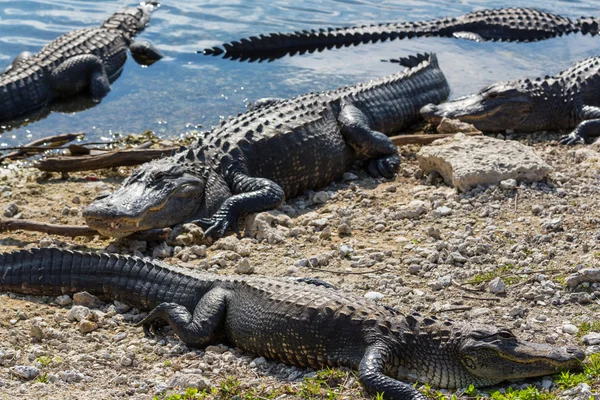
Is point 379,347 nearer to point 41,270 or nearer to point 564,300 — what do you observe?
point 564,300

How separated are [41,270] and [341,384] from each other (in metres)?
2.28

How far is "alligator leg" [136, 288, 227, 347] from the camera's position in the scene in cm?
521

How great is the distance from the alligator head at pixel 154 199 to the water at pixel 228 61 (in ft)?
9.38

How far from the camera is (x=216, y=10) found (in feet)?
53.9

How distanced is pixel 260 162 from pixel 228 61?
579cm

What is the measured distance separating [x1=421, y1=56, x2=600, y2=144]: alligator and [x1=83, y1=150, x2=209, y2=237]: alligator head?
11.0 feet

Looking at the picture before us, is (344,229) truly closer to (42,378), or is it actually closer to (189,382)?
(189,382)

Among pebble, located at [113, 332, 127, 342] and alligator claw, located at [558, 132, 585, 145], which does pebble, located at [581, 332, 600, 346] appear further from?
alligator claw, located at [558, 132, 585, 145]

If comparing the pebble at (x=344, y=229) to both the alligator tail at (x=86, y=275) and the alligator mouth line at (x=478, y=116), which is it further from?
the alligator mouth line at (x=478, y=116)

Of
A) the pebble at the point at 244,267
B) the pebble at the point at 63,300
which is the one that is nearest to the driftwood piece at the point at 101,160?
the pebble at the point at 244,267

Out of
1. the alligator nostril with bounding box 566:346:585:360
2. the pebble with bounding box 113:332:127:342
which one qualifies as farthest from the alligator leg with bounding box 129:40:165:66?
the alligator nostril with bounding box 566:346:585:360

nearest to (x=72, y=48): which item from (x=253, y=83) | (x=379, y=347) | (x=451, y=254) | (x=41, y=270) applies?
(x=253, y=83)

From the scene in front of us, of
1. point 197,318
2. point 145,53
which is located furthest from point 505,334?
point 145,53

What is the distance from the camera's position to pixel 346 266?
606 cm
